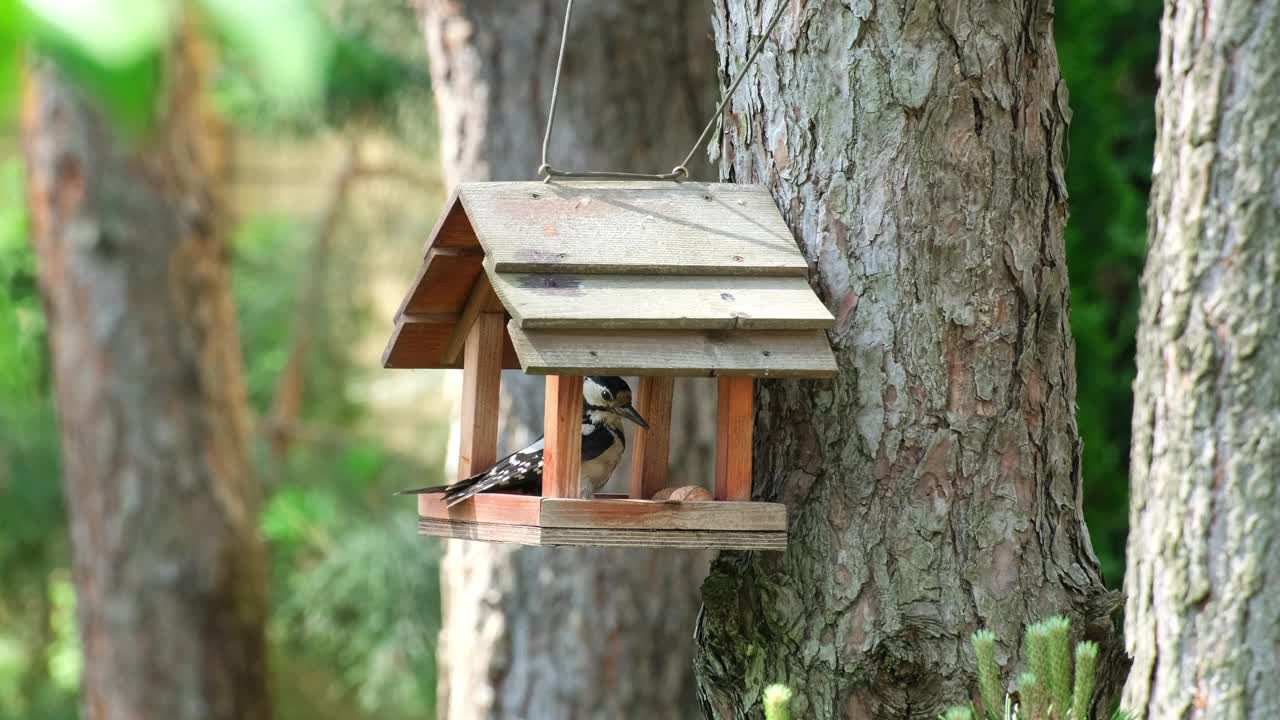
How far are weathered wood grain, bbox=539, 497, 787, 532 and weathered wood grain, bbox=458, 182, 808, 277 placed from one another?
335mm

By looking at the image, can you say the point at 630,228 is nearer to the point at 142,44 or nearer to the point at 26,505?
the point at 142,44

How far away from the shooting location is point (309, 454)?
6.72 m

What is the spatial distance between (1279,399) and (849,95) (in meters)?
1.73

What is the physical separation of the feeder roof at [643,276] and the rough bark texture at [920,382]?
5.6 inches

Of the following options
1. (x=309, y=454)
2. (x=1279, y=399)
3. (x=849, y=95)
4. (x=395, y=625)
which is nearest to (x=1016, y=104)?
(x=849, y=95)

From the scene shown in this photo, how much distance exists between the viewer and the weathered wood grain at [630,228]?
1915mm

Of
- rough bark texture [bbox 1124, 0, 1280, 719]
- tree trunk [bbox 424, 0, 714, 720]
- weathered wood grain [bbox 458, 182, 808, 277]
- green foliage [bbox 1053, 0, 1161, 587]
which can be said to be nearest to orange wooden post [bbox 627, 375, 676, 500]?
weathered wood grain [bbox 458, 182, 808, 277]

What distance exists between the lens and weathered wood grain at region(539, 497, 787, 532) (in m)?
1.85

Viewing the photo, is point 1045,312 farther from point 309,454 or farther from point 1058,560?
point 309,454

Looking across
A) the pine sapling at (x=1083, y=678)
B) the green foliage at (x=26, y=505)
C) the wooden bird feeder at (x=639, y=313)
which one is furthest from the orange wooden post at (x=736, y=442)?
the green foliage at (x=26, y=505)

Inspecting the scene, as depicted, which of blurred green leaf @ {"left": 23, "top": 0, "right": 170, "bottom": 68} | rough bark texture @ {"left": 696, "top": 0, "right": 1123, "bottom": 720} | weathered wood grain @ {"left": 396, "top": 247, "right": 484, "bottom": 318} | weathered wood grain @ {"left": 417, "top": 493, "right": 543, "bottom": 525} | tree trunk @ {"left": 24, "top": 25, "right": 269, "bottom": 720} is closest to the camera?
weathered wood grain @ {"left": 417, "top": 493, "right": 543, "bottom": 525}

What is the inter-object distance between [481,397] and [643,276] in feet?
1.53

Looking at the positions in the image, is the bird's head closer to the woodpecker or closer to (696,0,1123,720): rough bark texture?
the woodpecker

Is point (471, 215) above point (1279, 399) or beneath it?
above
